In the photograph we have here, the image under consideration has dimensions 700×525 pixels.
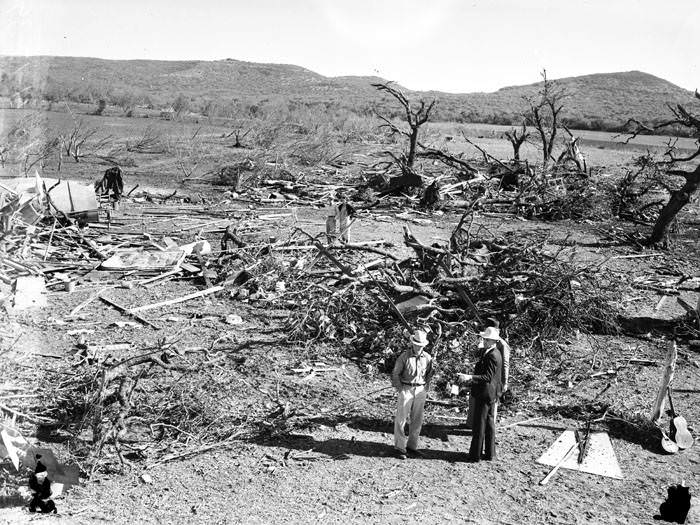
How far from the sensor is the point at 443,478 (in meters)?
6.77

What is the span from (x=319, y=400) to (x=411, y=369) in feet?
5.33

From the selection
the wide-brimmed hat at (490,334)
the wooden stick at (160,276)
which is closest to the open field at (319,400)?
the wooden stick at (160,276)

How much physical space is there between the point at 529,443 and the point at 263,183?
1693cm

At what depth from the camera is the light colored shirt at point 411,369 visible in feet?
23.5

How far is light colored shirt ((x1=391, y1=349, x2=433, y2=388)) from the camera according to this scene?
7.17 metres

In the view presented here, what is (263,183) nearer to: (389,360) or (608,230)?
(608,230)

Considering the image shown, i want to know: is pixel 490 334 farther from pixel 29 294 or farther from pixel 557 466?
pixel 29 294

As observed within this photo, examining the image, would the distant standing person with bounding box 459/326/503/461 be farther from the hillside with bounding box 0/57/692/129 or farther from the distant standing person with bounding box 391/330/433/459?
the hillside with bounding box 0/57/692/129

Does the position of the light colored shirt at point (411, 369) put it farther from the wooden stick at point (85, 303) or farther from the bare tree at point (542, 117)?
the bare tree at point (542, 117)

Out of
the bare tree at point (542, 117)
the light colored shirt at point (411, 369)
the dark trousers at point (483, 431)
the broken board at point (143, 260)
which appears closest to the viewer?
the dark trousers at point (483, 431)

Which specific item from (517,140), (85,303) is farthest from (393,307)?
(517,140)

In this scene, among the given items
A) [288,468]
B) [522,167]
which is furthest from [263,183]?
[288,468]

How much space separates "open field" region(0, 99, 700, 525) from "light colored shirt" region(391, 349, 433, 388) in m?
0.77

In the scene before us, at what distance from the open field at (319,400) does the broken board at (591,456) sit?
0.10 m
